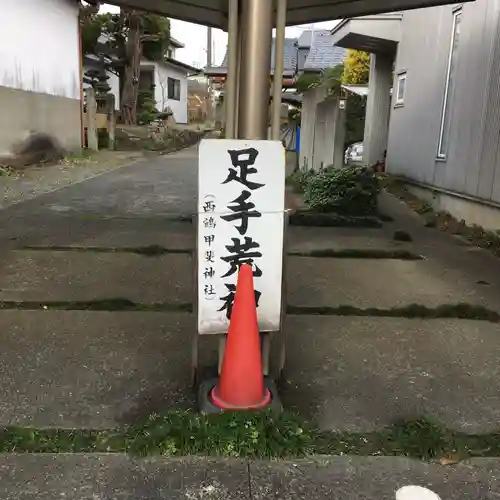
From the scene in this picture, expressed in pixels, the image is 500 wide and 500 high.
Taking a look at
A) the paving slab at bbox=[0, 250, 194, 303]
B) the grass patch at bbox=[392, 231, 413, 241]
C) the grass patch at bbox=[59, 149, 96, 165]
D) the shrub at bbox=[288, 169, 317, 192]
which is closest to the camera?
the paving slab at bbox=[0, 250, 194, 303]

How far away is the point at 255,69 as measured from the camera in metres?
3.05

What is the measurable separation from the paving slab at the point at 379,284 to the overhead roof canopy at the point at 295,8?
237 centimetres

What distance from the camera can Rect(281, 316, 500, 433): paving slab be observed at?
309cm

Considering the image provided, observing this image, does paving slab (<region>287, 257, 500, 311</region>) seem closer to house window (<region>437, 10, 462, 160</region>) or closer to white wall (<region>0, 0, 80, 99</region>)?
house window (<region>437, 10, 462, 160</region>)

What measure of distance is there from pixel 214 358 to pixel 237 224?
1.13m

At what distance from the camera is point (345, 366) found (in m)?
3.66

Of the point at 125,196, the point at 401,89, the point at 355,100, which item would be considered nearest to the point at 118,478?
the point at 125,196

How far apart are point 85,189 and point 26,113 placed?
3808mm

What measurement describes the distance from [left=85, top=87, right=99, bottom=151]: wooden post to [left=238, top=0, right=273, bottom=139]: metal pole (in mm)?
16026

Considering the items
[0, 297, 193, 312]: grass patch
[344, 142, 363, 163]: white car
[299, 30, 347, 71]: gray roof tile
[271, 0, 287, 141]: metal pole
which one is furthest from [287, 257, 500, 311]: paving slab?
[299, 30, 347, 71]: gray roof tile

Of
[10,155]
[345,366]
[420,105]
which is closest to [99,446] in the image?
[345,366]

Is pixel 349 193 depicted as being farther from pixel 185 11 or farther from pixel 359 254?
pixel 185 11

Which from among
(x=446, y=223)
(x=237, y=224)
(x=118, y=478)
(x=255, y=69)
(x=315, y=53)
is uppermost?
(x=315, y=53)

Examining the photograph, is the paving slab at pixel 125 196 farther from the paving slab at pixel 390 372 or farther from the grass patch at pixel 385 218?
the paving slab at pixel 390 372
